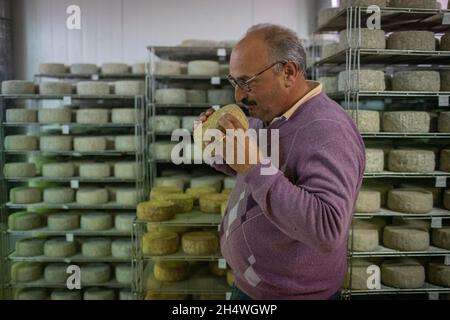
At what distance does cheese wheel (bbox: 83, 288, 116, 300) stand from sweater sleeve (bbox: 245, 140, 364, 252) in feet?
9.08

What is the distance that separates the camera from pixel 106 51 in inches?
146

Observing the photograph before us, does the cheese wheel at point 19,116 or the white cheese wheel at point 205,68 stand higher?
the white cheese wheel at point 205,68

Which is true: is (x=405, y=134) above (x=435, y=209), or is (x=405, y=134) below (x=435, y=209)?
above

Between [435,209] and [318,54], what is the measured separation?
1.76 metres

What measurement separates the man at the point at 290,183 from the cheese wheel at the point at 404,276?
5.14ft

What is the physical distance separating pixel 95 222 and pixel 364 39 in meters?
2.51

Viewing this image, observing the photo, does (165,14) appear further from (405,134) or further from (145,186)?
(405,134)

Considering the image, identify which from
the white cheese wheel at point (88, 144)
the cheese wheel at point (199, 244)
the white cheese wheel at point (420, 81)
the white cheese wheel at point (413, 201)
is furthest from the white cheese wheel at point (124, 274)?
the white cheese wheel at point (420, 81)

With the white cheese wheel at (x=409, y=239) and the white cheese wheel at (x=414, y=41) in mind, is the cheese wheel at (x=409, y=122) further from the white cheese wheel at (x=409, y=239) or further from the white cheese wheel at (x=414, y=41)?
the white cheese wheel at (x=409, y=239)

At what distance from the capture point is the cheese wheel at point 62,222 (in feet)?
10.5

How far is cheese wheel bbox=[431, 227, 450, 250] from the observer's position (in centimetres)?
242

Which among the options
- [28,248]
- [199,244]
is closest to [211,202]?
[199,244]

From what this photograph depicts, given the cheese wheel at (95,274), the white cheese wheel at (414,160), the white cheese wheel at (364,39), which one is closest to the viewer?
the white cheese wheel at (364,39)
